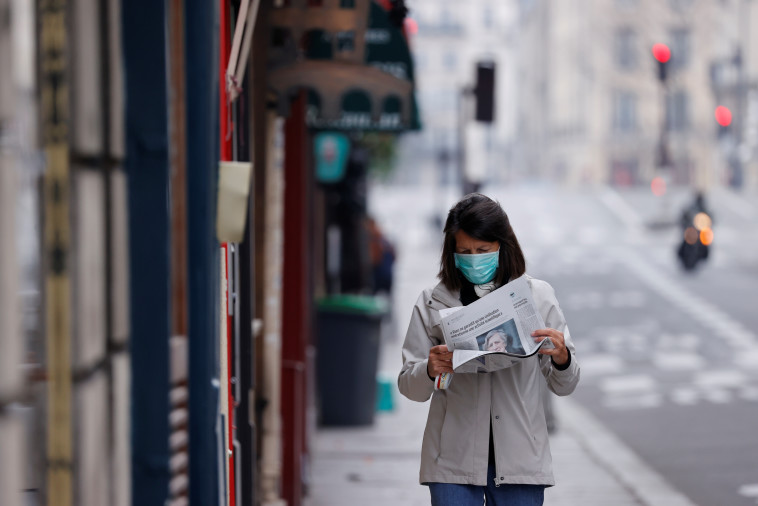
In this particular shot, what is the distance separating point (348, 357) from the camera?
11.0 m

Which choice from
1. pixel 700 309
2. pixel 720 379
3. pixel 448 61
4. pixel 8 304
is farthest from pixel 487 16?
pixel 8 304

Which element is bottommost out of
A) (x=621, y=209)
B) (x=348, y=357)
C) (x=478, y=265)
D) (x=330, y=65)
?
(x=348, y=357)

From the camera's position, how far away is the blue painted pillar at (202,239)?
11.5ft

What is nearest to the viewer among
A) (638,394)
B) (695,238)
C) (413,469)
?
(413,469)

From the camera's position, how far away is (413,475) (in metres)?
9.07

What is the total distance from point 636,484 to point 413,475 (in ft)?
5.77

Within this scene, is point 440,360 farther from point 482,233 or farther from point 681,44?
point 681,44

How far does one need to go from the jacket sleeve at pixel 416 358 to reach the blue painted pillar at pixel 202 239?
0.68 meters

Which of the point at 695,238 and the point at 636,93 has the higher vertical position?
the point at 636,93

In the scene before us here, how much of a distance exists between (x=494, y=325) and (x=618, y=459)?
6.72m

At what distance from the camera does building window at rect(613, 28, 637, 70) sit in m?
78.6

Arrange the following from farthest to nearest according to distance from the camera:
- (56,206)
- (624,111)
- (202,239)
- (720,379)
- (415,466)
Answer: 1. (624,111)
2. (720,379)
3. (415,466)
4. (202,239)
5. (56,206)

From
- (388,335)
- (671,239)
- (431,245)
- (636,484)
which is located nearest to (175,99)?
(636,484)

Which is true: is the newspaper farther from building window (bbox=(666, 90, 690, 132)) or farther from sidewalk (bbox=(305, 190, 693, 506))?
building window (bbox=(666, 90, 690, 132))
